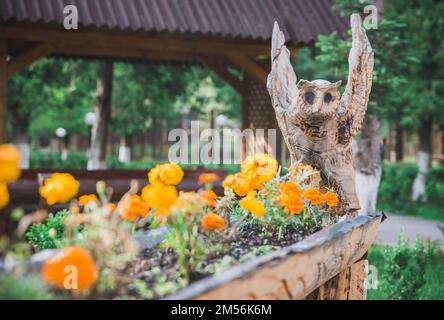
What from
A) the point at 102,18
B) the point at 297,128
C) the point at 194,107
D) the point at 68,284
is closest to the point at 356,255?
the point at 297,128

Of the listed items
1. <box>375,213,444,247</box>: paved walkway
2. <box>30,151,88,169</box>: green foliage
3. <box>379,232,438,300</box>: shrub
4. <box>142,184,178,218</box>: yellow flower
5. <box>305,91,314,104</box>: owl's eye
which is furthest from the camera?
<box>30,151,88,169</box>: green foliage

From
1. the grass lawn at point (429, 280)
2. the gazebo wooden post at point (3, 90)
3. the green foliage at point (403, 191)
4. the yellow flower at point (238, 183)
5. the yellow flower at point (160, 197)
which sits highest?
the gazebo wooden post at point (3, 90)

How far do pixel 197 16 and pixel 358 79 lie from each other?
15.0 ft

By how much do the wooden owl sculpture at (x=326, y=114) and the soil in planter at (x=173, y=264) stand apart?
0.67m

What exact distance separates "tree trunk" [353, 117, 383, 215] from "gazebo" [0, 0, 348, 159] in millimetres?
1556

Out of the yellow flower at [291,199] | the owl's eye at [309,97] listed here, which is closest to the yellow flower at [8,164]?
the yellow flower at [291,199]

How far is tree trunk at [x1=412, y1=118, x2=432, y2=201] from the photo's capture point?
15.1 m

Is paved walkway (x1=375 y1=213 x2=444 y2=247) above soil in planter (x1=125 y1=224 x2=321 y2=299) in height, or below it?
below

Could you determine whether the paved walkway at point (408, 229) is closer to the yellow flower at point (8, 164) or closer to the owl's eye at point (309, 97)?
the owl's eye at point (309, 97)

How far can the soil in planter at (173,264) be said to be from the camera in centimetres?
234

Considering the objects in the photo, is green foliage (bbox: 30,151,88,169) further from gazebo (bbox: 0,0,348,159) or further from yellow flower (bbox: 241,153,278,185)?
yellow flower (bbox: 241,153,278,185)

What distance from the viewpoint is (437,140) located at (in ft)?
111

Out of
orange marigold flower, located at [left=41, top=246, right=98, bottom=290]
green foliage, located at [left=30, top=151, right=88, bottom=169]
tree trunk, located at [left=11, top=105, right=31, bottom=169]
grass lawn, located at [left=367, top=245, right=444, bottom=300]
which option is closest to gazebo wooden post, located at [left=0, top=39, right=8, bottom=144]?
grass lawn, located at [left=367, top=245, right=444, bottom=300]
